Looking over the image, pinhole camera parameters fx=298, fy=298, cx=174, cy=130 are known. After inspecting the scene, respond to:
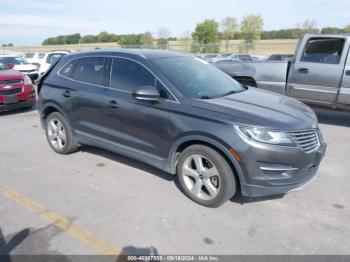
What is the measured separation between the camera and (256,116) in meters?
3.16

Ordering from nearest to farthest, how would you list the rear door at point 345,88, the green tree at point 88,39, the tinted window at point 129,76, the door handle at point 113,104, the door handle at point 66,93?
the tinted window at point 129,76 → the door handle at point 113,104 → the door handle at point 66,93 → the rear door at point 345,88 → the green tree at point 88,39

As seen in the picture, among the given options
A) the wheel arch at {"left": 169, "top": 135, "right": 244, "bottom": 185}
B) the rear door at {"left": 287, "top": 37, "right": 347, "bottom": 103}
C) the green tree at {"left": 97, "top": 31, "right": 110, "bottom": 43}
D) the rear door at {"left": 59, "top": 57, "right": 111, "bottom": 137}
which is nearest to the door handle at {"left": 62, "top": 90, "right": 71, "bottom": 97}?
the rear door at {"left": 59, "top": 57, "right": 111, "bottom": 137}

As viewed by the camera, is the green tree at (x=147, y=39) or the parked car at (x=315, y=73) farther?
the green tree at (x=147, y=39)

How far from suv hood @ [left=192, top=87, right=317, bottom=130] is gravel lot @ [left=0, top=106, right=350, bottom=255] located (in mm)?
1009

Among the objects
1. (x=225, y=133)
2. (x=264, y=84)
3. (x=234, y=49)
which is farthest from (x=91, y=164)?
(x=234, y=49)

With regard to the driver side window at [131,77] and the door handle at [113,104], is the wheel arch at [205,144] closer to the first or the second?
the driver side window at [131,77]

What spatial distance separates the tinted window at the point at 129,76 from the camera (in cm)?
381

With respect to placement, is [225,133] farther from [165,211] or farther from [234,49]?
[234,49]

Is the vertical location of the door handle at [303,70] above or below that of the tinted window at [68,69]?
below

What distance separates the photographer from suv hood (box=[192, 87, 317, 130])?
312 centimetres

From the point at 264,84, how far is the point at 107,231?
5.58 metres

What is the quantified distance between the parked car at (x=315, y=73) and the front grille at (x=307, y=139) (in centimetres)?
367

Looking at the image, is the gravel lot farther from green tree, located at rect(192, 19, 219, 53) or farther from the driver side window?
green tree, located at rect(192, 19, 219, 53)

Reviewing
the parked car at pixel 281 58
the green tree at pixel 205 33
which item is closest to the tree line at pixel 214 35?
the green tree at pixel 205 33
